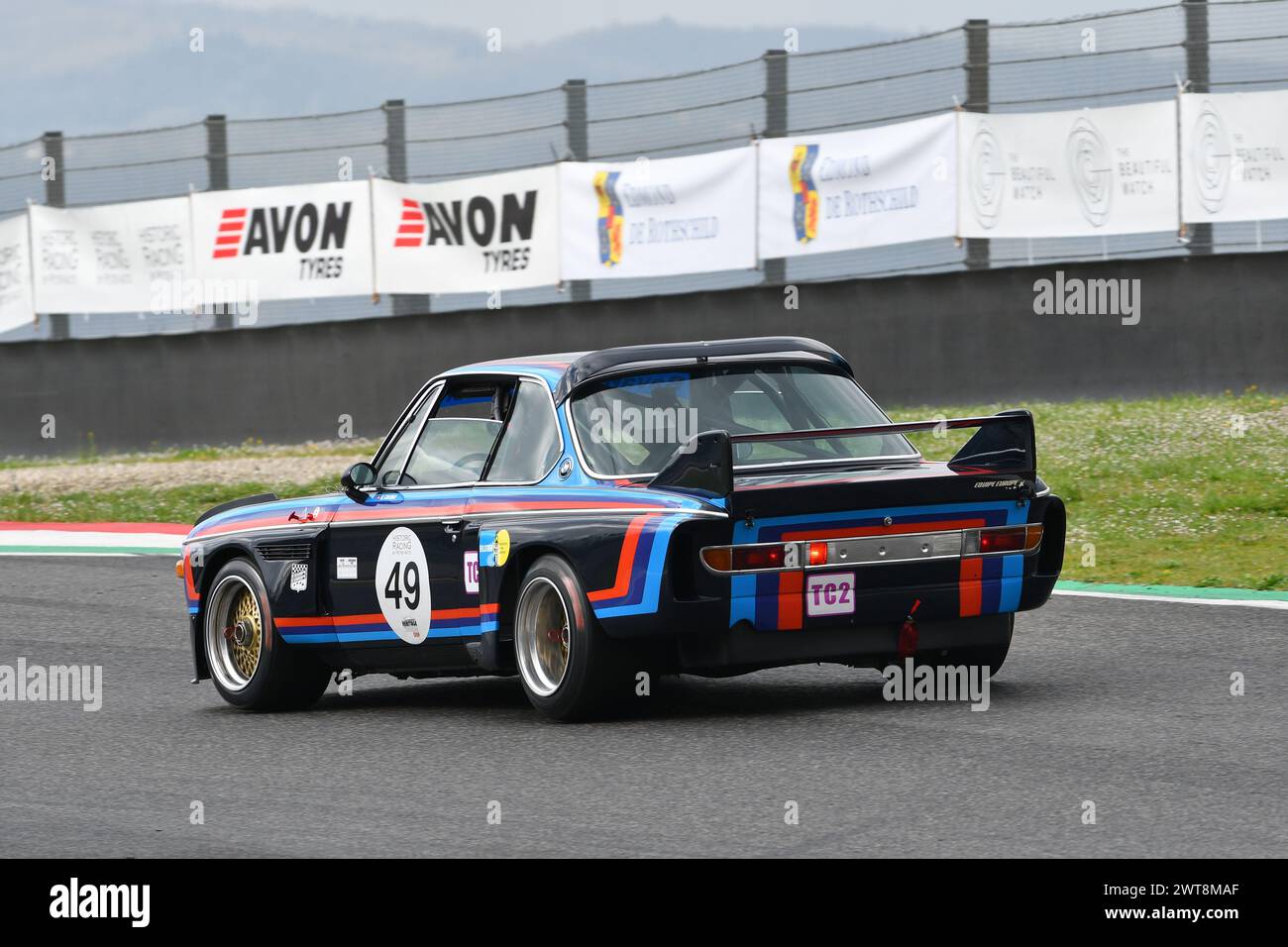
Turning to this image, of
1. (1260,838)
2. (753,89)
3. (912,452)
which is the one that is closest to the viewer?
(1260,838)

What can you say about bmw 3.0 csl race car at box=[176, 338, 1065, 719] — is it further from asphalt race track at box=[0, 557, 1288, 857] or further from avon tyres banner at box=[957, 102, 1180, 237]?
avon tyres banner at box=[957, 102, 1180, 237]

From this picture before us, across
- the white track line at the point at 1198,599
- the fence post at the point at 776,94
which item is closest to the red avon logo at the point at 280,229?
the fence post at the point at 776,94

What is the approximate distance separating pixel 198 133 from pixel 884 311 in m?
9.77

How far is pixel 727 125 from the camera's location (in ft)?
72.5

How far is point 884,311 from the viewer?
63.8 feet

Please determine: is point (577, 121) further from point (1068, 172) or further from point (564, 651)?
point (564, 651)

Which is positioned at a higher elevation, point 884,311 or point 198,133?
point 198,133

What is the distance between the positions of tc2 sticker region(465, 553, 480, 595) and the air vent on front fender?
1053 millimetres

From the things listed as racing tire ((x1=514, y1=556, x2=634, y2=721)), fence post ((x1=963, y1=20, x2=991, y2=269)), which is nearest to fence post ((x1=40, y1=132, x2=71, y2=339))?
fence post ((x1=963, y1=20, x2=991, y2=269))

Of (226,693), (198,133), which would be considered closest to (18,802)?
(226,693)

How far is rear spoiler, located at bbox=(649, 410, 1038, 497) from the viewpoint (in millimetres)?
7727

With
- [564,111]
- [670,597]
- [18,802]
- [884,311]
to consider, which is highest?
[564,111]
